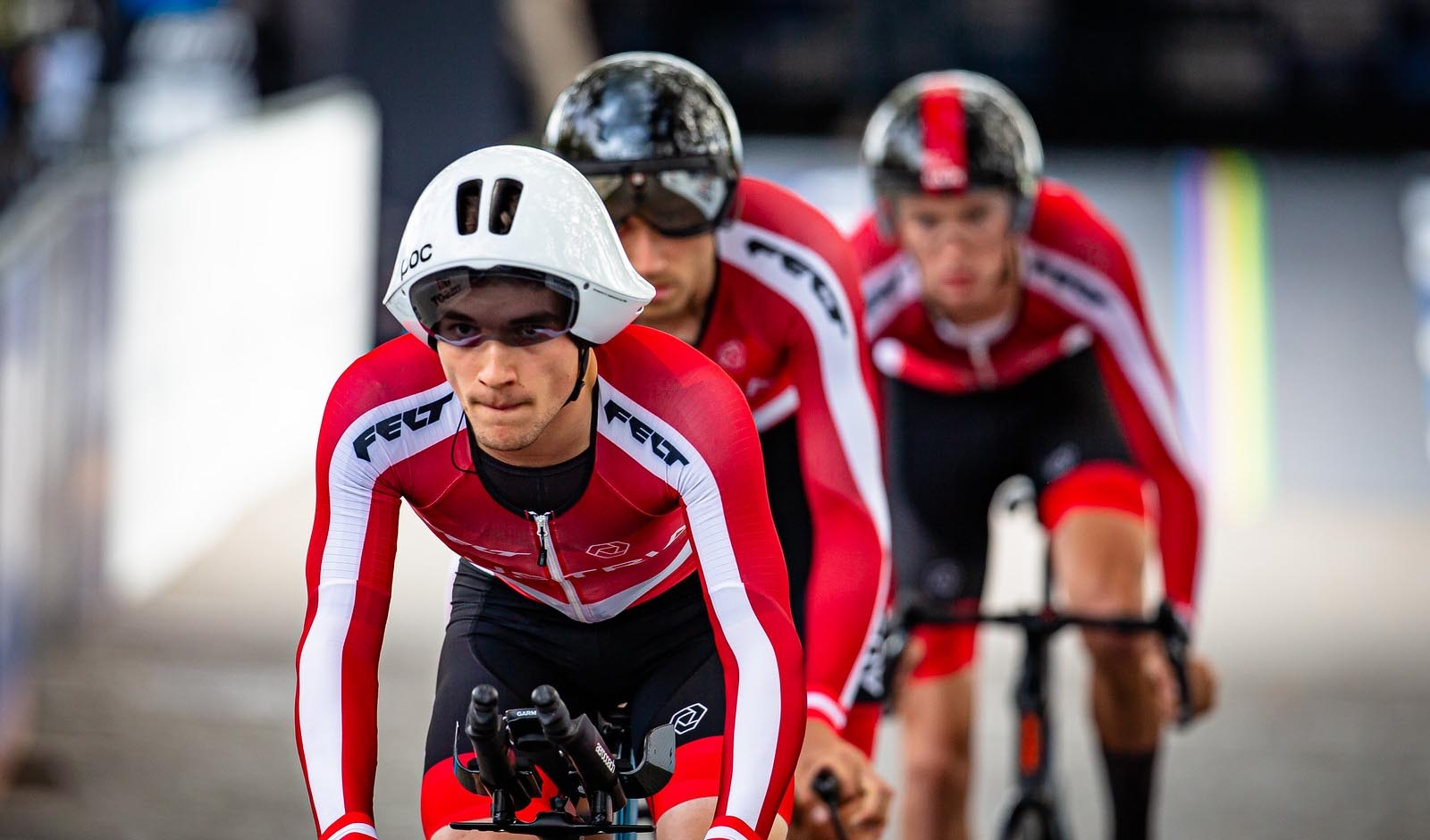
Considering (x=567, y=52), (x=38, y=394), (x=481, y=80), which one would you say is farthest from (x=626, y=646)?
(x=567, y=52)

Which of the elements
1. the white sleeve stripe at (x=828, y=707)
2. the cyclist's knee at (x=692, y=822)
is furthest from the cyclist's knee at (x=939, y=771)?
the cyclist's knee at (x=692, y=822)

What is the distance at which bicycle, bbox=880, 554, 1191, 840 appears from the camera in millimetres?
4855

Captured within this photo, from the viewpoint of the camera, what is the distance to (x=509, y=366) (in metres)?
2.94

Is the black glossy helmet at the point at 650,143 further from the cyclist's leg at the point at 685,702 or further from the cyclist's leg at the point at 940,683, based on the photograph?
the cyclist's leg at the point at 940,683

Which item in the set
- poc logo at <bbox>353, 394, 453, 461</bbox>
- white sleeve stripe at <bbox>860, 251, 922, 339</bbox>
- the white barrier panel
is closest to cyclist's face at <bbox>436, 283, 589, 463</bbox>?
poc logo at <bbox>353, 394, 453, 461</bbox>

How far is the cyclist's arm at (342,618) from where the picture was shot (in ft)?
10.2

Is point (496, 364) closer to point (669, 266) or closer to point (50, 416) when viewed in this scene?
point (669, 266)

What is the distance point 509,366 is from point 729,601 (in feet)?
1.64

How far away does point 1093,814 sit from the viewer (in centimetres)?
753

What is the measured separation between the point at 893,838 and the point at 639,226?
369 cm

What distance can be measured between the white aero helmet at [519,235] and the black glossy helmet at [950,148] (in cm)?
209

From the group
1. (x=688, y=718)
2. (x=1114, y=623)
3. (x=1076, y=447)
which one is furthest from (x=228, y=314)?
(x=688, y=718)

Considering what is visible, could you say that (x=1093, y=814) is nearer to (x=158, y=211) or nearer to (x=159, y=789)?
(x=159, y=789)

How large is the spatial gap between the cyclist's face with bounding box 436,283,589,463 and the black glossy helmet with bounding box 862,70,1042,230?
2176 millimetres
